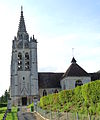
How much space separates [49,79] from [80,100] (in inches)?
1596

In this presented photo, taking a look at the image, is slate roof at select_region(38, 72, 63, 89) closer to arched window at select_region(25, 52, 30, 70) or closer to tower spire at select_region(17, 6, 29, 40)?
arched window at select_region(25, 52, 30, 70)

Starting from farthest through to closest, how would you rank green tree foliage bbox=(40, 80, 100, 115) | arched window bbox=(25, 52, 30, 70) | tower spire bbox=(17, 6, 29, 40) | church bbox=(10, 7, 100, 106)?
tower spire bbox=(17, 6, 29, 40), arched window bbox=(25, 52, 30, 70), church bbox=(10, 7, 100, 106), green tree foliage bbox=(40, 80, 100, 115)

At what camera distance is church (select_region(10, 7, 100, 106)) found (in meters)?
56.3

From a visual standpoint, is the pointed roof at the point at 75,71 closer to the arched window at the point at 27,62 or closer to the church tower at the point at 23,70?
the church tower at the point at 23,70

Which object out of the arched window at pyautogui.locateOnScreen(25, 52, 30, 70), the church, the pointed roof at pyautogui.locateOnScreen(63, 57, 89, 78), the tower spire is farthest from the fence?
the tower spire

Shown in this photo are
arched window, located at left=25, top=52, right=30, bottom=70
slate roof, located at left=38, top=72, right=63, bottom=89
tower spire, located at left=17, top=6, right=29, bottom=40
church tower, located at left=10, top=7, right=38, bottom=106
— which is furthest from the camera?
tower spire, located at left=17, top=6, right=29, bottom=40

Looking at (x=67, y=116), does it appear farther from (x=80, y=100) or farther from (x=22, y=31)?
(x=22, y=31)

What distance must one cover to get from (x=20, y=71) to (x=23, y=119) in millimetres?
33067

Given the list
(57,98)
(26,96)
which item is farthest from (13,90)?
(57,98)

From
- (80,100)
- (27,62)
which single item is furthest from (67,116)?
(27,62)

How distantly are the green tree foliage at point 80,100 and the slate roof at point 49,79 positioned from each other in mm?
26051

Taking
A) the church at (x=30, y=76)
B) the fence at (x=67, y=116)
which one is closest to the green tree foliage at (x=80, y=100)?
the fence at (x=67, y=116)

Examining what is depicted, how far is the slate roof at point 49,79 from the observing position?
202 ft

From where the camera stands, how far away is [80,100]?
74.9 ft
